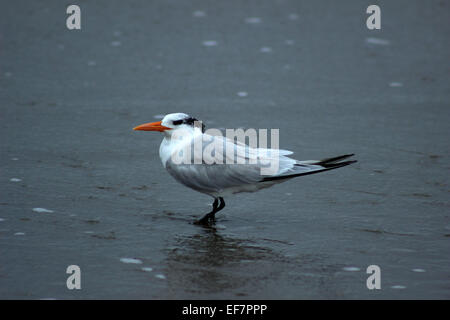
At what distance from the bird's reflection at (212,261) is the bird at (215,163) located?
407 millimetres

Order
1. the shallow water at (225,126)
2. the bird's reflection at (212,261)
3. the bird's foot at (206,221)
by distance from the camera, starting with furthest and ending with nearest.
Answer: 1. the bird's foot at (206,221)
2. the shallow water at (225,126)
3. the bird's reflection at (212,261)

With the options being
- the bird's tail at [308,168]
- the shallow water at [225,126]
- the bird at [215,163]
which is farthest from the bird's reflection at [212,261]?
the bird's tail at [308,168]

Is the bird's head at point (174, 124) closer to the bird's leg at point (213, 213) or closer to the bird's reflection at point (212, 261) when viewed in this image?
the bird's leg at point (213, 213)

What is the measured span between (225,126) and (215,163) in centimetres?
249

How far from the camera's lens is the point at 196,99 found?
898 cm

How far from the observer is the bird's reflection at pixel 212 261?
15.6 feet

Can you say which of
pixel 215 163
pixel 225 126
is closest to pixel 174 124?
pixel 215 163

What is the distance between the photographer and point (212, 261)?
5109mm

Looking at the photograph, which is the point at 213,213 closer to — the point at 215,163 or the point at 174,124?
the point at 215,163

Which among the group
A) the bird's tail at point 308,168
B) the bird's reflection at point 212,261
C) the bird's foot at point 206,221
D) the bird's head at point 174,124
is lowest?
the bird's reflection at point 212,261

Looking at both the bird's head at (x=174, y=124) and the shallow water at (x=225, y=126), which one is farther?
the bird's head at (x=174, y=124)

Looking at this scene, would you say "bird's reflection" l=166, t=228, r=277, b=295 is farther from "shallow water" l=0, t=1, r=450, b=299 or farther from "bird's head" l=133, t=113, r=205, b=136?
"bird's head" l=133, t=113, r=205, b=136
